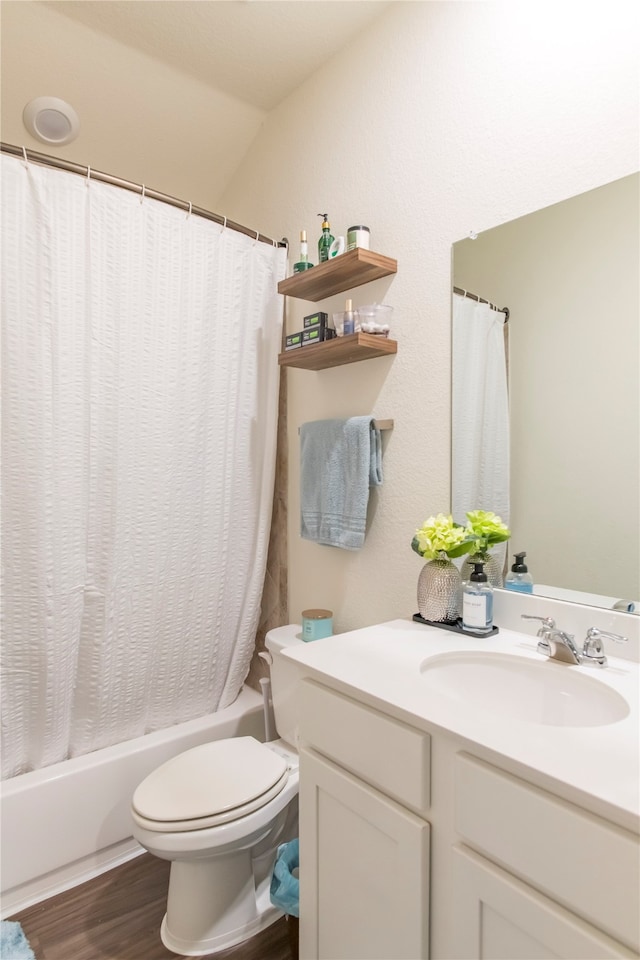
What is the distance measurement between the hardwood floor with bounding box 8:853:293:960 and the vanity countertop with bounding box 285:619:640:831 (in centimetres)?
88

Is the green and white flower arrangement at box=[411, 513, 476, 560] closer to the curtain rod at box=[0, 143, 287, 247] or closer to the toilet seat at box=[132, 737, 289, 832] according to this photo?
the toilet seat at box=[132, 737, 289, 832]

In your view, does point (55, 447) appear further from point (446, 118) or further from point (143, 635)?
point (446, 118)

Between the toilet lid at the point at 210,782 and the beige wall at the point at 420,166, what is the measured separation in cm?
53

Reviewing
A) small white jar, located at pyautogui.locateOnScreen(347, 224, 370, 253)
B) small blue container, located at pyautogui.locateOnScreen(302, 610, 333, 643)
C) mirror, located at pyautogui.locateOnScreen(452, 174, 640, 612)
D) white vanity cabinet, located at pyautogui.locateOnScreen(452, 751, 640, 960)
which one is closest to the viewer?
white vanity cabinet, located at pyautogui.locateOnScreen(452, 751, 640, 960)

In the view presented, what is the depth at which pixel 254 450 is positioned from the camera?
2.09 meters

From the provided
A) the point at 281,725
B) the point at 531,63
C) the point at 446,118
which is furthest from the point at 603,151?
the point at 281,725

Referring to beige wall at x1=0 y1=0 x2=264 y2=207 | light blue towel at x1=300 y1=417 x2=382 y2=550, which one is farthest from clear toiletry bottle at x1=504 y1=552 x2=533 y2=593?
beige wall at x1=0 y1=0 x2=264 y2=207

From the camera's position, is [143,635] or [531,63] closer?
[531,63]

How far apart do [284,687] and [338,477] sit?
70 cm

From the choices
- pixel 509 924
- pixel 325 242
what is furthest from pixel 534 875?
pixel 325 242

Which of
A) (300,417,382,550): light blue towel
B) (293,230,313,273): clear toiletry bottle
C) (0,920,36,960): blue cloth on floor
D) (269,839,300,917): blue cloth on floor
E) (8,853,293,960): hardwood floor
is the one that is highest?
(293,230,313,273): clear toiletry bottle

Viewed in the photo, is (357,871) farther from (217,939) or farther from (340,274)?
(340,274)

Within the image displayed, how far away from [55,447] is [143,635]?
694mm

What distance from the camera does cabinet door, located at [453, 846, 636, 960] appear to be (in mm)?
722
